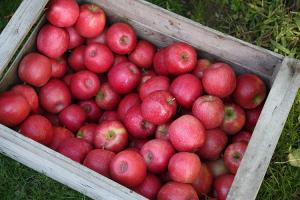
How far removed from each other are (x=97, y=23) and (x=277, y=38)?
58.3 inches

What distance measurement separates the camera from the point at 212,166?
251 cm

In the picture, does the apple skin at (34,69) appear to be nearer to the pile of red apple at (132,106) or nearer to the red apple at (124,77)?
the pile of red apple at (132,106)

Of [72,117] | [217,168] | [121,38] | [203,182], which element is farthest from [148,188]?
[121,38]

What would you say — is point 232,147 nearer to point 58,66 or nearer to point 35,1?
point 58,66

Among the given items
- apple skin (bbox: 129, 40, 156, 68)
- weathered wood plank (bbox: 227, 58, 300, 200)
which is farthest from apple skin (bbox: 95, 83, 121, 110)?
weathered wood plank (bbox: 227, 58, 300, 200)

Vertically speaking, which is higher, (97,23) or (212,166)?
(97,23)

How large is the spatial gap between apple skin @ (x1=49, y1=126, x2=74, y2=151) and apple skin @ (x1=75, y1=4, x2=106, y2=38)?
57 centimetres

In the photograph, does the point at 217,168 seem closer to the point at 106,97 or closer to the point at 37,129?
the point at 106,97

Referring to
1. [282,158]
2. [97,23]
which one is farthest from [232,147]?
[97,23]

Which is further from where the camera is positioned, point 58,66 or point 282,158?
point 282,158

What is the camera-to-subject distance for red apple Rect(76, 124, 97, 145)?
2.63 meters

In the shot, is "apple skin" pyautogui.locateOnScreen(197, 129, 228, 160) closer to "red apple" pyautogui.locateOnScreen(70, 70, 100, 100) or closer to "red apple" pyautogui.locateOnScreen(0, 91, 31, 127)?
"red apple" pyautogui.locateOnScreen(70, 70, 100, 100)

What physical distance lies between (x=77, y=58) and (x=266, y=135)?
1275 mm

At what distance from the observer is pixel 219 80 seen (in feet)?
7.90
